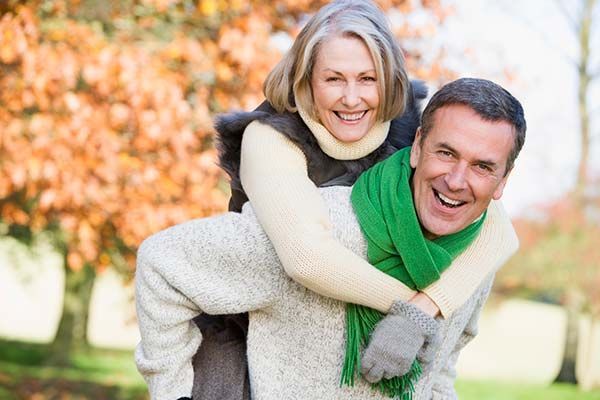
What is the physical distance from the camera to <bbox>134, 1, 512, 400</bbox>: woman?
275 cm

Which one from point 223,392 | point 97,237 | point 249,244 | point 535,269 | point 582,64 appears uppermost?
point 249,244

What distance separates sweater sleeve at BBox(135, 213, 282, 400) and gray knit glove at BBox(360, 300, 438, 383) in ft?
1.09

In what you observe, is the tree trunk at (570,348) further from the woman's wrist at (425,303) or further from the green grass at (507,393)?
the woman's wrist at (425,303)

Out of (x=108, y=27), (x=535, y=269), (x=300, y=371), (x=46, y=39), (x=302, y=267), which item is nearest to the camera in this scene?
(x=302, y=267)

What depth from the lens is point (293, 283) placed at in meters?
2.75

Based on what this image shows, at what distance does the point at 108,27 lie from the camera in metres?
6.64

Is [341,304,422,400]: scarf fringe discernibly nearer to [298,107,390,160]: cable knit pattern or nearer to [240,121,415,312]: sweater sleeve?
[240,121,415,312]: sweater sleeve

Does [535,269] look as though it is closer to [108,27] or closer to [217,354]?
[108,27]

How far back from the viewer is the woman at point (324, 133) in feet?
9.02

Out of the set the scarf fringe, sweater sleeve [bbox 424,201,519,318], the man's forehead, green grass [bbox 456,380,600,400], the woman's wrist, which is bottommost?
green grass [bbox 456,380,600,400]

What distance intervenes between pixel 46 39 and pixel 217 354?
3.56 m

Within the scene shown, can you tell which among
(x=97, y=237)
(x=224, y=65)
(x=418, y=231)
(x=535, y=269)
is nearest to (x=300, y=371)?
(x=418, y=231)

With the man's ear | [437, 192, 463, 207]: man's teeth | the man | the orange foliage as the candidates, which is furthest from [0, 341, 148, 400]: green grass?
[437, 192, 463, 207]: man's teeth

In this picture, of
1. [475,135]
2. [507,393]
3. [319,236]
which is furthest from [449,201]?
[507,393]
